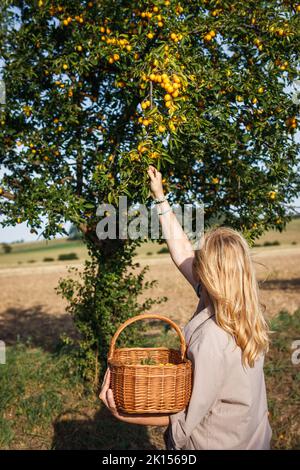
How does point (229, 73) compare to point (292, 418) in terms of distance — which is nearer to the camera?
point (229, 73)

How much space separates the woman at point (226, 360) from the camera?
7.66 ft

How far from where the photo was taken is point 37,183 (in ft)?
17.7

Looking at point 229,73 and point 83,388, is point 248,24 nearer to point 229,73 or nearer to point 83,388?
point 229,73

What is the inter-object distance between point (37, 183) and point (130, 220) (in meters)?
1.18

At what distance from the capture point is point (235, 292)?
2.41m

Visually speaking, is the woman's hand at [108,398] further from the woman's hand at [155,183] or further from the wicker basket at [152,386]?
the woman's hand at [155,183]

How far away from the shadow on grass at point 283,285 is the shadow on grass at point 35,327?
824 centimetres

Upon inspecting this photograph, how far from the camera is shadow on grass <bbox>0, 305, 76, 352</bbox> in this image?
984cm

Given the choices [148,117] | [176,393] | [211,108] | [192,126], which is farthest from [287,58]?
[176,393]
